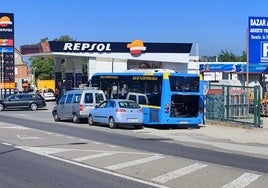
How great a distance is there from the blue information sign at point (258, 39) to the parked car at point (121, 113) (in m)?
9.37

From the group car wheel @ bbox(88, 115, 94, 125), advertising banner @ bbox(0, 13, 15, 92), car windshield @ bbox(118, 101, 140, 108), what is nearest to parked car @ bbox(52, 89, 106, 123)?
car wheel @ bbox(88, 115, 94, 125)

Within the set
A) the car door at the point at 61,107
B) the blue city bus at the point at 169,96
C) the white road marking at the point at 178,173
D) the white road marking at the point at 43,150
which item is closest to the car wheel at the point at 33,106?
the car door at the point at 61,107

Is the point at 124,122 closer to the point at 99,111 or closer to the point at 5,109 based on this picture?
the point at 99,111

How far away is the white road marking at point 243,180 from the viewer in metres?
10.2

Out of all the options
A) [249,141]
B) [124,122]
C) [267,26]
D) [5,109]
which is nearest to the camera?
[249,141]

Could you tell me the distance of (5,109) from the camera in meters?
48.8

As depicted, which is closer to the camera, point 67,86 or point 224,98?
point 224,98

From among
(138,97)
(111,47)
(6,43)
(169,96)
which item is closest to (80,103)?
(138,97)

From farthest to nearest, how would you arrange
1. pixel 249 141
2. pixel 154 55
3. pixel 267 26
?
pixel 154 55 < pixel 267 26 < pixel 249 141

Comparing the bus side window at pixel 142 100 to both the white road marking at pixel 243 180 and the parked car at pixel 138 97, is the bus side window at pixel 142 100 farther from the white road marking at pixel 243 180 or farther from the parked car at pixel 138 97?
the white road marking at pixel 243 180

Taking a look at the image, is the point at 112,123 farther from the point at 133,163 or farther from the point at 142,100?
the point at 133,163

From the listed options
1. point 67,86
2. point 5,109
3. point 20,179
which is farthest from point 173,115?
point 67,86

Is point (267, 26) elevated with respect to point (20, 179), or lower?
elevated

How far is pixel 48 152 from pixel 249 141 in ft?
30.5
